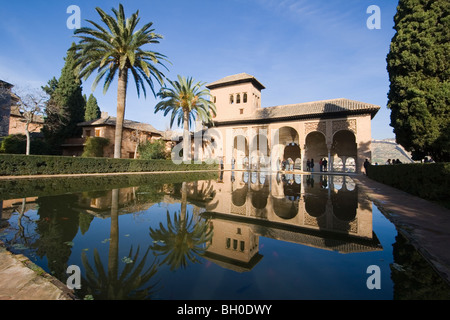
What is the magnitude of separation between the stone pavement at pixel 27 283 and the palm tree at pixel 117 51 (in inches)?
633

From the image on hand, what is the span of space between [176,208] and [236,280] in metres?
3.28

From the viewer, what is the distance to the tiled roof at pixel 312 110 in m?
20.7

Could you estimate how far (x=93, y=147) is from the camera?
2288cm

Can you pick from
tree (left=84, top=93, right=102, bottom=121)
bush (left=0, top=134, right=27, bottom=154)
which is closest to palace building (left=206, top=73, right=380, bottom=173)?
tree (left=84, top=93, right=102, bottom=121)

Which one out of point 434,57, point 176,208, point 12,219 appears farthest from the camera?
point 434,57

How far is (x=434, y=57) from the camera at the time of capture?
417 inches

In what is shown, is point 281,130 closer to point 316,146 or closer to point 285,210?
point 316,146

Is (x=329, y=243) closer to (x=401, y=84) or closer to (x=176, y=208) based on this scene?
(x=176, y=208)

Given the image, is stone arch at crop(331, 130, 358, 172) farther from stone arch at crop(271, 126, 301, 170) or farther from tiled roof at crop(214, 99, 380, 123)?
stone arch at crop(271, 126, 301, 170)

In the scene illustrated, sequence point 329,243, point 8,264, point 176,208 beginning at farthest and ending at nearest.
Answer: point 176,208, point 329,243, point 8,264

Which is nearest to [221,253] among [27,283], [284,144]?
[27,283]

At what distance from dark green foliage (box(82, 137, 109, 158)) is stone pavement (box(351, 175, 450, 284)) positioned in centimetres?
2492

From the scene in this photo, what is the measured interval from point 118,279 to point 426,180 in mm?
8774
